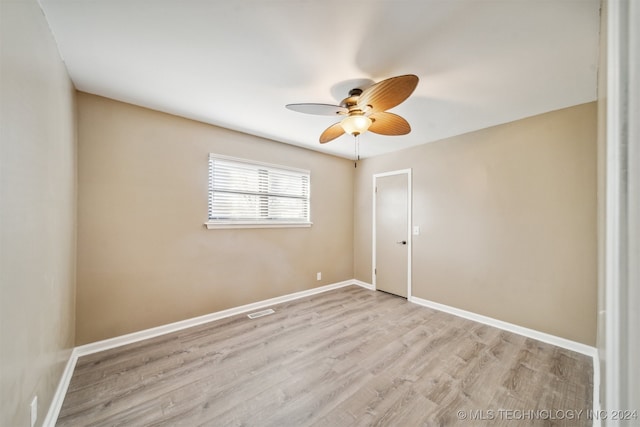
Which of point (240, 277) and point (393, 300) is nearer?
point (240, 277)

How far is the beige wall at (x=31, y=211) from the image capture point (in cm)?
106

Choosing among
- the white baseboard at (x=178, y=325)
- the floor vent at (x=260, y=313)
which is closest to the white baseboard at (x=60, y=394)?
the white baseboard at (x=178, y=325)

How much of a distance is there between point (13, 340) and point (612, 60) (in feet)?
6.88

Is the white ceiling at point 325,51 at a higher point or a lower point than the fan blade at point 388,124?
higher

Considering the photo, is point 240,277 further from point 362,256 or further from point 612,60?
point 612,60

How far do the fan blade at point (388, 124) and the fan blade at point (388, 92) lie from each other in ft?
0.52

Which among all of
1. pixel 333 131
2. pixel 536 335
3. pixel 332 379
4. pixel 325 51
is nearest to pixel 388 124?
pixel 333 131

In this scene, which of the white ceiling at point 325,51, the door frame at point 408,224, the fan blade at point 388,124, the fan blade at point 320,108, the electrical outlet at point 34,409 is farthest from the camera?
the door frame at point 408,224

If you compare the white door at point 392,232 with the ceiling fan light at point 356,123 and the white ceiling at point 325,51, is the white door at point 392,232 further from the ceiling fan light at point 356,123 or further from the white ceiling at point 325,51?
the ceiling fan light at point 356,123

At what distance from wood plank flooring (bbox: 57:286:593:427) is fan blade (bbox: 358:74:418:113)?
219 centimetres

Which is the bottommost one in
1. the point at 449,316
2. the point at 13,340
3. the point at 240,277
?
the point at 449,316

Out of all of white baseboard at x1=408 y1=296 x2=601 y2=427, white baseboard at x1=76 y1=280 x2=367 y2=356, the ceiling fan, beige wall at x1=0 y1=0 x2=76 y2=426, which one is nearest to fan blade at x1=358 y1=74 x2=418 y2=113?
the ceiling fan

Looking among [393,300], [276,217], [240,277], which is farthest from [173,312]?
[393,300]

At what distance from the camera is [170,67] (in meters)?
1.95
